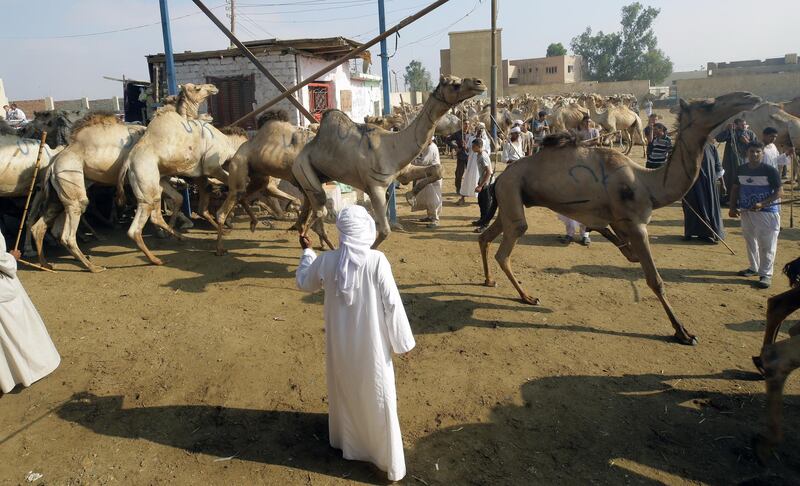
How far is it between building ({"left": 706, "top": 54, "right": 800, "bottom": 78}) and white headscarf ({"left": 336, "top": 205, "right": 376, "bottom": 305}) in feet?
196

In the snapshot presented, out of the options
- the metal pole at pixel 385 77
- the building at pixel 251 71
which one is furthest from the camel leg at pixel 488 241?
the building at pixel 251 71

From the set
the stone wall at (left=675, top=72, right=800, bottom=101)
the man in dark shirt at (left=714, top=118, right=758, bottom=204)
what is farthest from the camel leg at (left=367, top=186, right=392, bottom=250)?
the stone wall at (left=675, top=72, right=800, bottom=101)

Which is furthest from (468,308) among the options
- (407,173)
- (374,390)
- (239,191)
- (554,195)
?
(239,191)

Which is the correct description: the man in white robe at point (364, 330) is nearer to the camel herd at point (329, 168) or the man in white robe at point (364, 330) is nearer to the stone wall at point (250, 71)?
the camel herd at point (329, 168)

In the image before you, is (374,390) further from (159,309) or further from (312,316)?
(159,309)

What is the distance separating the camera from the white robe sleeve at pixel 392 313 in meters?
3.15

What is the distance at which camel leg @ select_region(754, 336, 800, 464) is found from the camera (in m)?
3.40

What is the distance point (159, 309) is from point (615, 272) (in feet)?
19.1

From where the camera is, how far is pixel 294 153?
26.4 feet

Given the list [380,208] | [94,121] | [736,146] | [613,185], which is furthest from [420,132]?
[736,146]

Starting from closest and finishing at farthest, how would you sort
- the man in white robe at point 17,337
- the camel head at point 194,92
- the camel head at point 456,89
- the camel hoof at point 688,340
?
the man in white robe at point 17,337 < the camel hoof at point 688,340 < the camel head at point 456,89 < the camel head at point 194,92

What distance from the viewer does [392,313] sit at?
3.17 m

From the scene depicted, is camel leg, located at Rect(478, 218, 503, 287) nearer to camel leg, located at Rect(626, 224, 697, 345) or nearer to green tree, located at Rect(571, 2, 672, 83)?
camel leg, located at Rect(626, 224, 697, 345)

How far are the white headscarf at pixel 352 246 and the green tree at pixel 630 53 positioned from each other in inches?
3207
